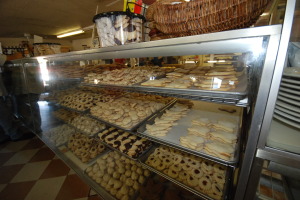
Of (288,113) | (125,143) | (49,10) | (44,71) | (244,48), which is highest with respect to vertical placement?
(49,10)

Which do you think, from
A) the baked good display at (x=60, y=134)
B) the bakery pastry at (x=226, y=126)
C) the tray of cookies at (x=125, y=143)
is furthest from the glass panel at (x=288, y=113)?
the baked good display at (x=60, y=134)

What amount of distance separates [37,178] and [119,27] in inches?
96.0

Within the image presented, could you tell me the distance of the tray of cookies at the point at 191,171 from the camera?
3.16 ft

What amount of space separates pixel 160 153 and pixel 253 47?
1.15 meters

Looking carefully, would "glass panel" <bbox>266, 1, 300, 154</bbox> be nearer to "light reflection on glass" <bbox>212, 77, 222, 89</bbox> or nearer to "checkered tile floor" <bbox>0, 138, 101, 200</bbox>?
"light reflection on glass" <bbox>212, 77, 222, 89</bbox>

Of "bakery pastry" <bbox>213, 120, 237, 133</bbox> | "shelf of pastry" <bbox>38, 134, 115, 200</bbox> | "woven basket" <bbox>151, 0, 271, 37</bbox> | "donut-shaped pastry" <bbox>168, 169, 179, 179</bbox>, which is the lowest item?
"shelf of pastry" <bbox>38, 134, 115, 200</bbox>

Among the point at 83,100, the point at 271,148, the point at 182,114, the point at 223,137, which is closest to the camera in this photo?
the point at 271,148

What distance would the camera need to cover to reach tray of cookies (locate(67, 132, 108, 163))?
201cm

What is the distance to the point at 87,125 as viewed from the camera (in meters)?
1.98

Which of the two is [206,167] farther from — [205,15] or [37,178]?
[37,178]

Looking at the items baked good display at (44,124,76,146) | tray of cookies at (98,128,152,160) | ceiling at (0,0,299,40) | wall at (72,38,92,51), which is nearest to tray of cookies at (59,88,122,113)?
tray of cookies at (98,128,152,160)

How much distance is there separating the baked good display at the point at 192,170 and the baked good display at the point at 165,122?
1.04 feet

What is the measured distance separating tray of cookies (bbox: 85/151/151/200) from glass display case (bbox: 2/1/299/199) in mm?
11

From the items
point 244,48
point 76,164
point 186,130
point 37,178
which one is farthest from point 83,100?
point 244,48
